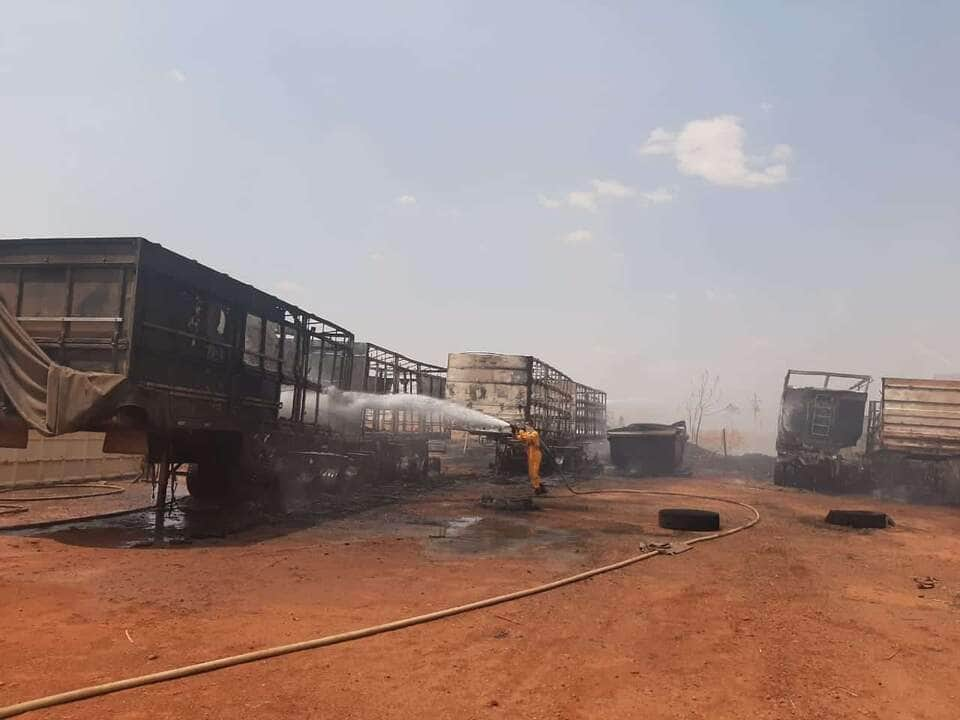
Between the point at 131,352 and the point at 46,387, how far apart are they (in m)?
1.30

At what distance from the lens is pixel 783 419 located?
2284 centimetres

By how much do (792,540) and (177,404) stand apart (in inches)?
405

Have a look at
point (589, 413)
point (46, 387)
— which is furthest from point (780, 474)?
point (46, 387)

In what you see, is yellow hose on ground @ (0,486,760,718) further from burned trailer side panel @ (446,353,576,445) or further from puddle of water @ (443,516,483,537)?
burned trailer side panel @ (446,353,576,445)

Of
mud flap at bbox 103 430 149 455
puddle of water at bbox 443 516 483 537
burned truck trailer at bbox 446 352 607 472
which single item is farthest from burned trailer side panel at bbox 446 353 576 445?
mud flap at bbox 103 430 149 455

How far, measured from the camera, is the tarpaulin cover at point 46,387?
9.18 m

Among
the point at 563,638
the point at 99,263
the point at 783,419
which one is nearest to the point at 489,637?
the point at 563,638

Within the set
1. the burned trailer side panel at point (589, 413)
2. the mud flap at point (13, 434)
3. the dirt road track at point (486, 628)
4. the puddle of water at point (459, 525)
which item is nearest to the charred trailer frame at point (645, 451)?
the burned trailer side panel at point (589, 413)

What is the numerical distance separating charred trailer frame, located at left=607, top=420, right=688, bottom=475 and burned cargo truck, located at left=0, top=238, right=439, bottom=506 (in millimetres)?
16951

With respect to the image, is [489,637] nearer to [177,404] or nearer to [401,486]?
[177,404]

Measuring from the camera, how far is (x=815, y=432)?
22.7 metres

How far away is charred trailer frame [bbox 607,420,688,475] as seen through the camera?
26000 millimetres

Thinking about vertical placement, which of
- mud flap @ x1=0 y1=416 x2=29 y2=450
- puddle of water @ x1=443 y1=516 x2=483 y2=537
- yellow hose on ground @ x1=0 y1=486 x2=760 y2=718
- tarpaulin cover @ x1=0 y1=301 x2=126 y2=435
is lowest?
puddle of water @ x1=443 y1=516 x2=483 y2=537

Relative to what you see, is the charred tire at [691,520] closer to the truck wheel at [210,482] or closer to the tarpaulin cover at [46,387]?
the truck wheel at [210,482]
